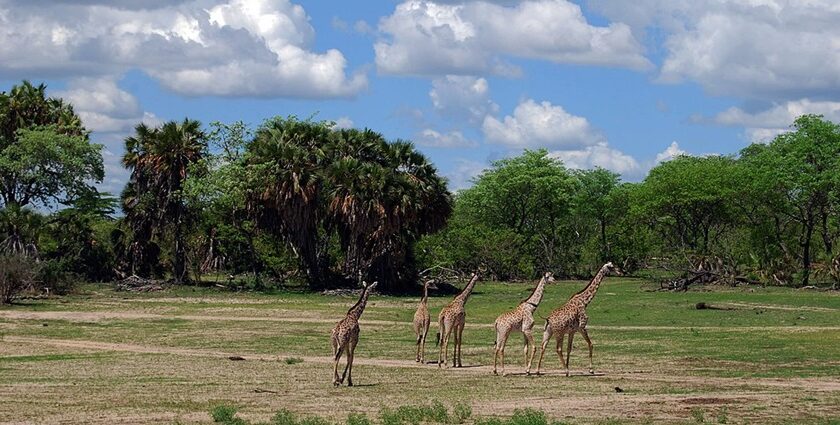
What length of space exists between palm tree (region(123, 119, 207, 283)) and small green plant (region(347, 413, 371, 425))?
52.1 meters

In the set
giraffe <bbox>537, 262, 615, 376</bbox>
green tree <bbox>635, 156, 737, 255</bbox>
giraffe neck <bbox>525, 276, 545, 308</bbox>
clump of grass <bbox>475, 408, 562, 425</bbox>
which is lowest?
clump of grass <bbox>475, 408, 562, 425</bbox>

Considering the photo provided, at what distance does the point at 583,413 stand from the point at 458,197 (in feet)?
273

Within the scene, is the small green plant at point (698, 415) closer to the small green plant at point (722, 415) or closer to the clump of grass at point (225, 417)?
the small green plant at point (722, 415)

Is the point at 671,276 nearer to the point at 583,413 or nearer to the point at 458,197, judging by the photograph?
the point at 458,197

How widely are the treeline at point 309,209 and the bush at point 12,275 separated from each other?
16.2 feet

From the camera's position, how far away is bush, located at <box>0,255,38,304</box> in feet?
165

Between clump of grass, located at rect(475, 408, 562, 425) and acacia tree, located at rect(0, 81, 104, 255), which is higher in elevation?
acacia tree, located at rect(0, 81, 104, 255)

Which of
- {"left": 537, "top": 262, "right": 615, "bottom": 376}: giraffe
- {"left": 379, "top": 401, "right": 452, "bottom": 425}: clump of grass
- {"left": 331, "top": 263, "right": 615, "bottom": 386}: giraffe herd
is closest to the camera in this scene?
{"left": 379, "top": 401, "right": 452, "bottom": 425}: clump of grass

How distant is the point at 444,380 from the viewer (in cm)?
2414

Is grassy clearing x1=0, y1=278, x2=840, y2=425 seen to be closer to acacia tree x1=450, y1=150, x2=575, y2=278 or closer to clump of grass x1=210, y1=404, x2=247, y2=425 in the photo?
clump of grass x1=210, y1=404, x2=247, y2=425

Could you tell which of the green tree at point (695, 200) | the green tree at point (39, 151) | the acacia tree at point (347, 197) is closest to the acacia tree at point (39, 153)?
the green tree at point (39, 151)

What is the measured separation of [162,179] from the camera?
69.5 m

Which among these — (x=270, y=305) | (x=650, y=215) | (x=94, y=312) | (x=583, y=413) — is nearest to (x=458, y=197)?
(x=650, y=215)

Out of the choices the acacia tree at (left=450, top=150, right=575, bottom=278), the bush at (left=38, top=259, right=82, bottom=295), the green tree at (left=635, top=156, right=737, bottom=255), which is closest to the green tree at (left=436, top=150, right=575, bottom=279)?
the acacia tree at (left=450, top=150, right=575, bottom=278)
